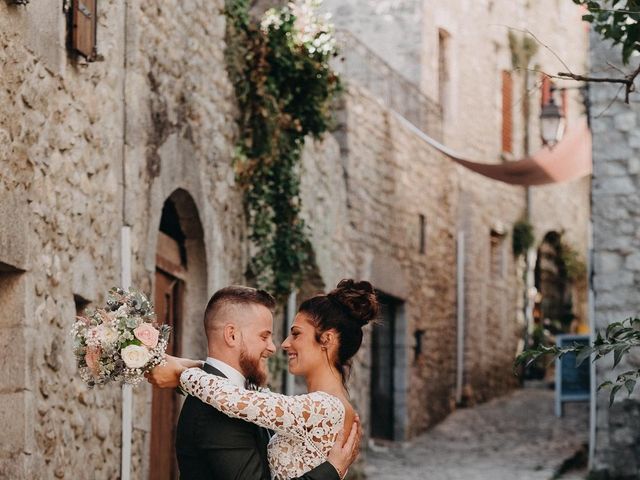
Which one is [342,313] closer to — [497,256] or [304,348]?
[304,348]

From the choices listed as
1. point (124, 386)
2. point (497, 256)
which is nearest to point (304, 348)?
point (124, 386)

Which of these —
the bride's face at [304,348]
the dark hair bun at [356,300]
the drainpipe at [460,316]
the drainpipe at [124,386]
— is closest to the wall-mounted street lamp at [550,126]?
the drainpipe at [460,316]

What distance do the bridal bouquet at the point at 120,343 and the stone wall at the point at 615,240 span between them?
326 inches

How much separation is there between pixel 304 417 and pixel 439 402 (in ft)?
43.4

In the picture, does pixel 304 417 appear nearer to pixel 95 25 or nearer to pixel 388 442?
pixel 95 25

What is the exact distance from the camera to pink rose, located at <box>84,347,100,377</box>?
396 centimetres

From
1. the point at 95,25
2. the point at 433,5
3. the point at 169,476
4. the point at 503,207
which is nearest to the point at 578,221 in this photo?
the point at 503,207

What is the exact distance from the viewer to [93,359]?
3.97 m

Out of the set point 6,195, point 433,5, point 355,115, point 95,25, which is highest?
point 433,5

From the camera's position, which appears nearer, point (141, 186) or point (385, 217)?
point (141, 186)

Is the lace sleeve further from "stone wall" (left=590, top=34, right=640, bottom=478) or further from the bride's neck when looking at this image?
"stone wall" (left=590, top=34, right=640, bottom=478)

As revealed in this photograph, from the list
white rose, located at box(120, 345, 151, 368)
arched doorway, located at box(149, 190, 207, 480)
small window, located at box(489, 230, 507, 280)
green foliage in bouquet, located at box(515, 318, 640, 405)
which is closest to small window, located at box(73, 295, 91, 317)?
arched doorway, located at box(149, 190, 207, 480)

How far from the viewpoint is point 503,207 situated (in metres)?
19.7

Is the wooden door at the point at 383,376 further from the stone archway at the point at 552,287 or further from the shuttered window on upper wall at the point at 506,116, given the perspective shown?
the stone archway at the point at 552,287
